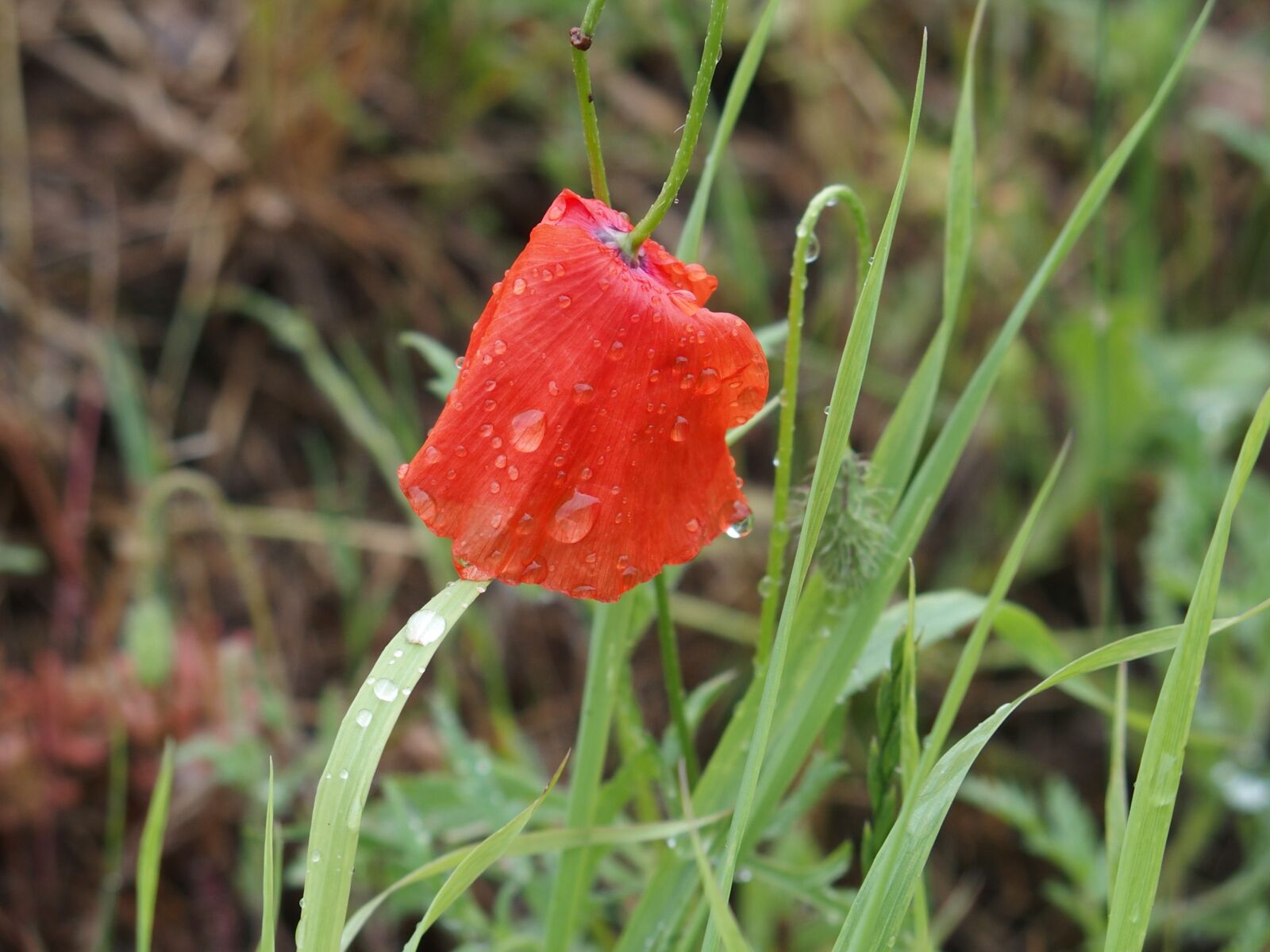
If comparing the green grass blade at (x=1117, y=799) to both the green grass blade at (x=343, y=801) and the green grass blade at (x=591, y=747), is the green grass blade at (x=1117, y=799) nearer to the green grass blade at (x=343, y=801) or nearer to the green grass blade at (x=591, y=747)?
the green grass blade at (x=591, y=747)

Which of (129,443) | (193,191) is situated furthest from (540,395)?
(193,191)

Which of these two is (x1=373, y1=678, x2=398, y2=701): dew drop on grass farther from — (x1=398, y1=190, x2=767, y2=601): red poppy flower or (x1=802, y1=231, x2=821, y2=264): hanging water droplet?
(x1=802, y1=231, x2=821, y2=264): hanging water droplet

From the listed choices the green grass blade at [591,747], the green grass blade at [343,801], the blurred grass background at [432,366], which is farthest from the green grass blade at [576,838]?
the blurred grass background at [432,366]

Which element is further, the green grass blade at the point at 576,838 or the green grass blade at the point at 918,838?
the green grass blade at the point at 576,838

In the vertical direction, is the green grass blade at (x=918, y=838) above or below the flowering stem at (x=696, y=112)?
below

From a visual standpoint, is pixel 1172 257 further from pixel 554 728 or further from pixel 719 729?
pixel 554 728

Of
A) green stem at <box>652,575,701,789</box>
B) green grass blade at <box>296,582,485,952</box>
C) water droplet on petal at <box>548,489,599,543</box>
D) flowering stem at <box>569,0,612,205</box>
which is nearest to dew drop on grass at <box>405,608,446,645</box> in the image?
green grass blade at <box>296,582,485,952</box>

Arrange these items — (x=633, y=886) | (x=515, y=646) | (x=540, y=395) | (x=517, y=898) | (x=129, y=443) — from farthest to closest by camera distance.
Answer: (x=515, y=646)
(x=129, y=443)
(x=517, y=898)
(x=633, y=886)
(x=540, y=395)
